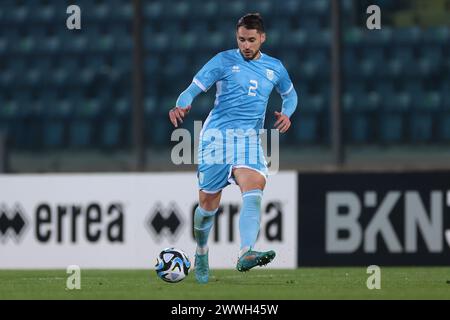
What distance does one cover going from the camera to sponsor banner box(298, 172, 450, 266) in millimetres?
11047

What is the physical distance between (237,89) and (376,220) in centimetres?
300

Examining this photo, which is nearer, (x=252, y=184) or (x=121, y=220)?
(x=252, y=184)

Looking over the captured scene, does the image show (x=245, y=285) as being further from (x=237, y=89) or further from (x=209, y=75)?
(x=209, y=75)

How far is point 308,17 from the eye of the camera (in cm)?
1359

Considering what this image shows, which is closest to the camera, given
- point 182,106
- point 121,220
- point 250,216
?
point 182,106

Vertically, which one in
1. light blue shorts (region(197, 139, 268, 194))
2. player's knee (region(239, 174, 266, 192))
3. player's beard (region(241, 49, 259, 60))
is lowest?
player's knee (region(239, 174, 266, 192))

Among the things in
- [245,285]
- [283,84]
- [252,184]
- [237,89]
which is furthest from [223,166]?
[245,285]

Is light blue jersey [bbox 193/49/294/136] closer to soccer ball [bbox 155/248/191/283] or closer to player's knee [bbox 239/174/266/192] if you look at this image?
player's knee [bbox 239/174/266/192]

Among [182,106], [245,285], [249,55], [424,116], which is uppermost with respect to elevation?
[249,55]

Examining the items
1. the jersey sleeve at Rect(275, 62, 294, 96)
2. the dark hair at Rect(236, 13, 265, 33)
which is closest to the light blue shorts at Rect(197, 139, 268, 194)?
the jersey sleeve at Rect(275, 62, 294, 96)

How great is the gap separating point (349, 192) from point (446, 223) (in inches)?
35.3

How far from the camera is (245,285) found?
8875 mm

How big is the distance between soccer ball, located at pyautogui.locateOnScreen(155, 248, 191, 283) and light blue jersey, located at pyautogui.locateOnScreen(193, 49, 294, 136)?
3.05ft

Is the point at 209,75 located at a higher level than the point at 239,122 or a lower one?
higher
